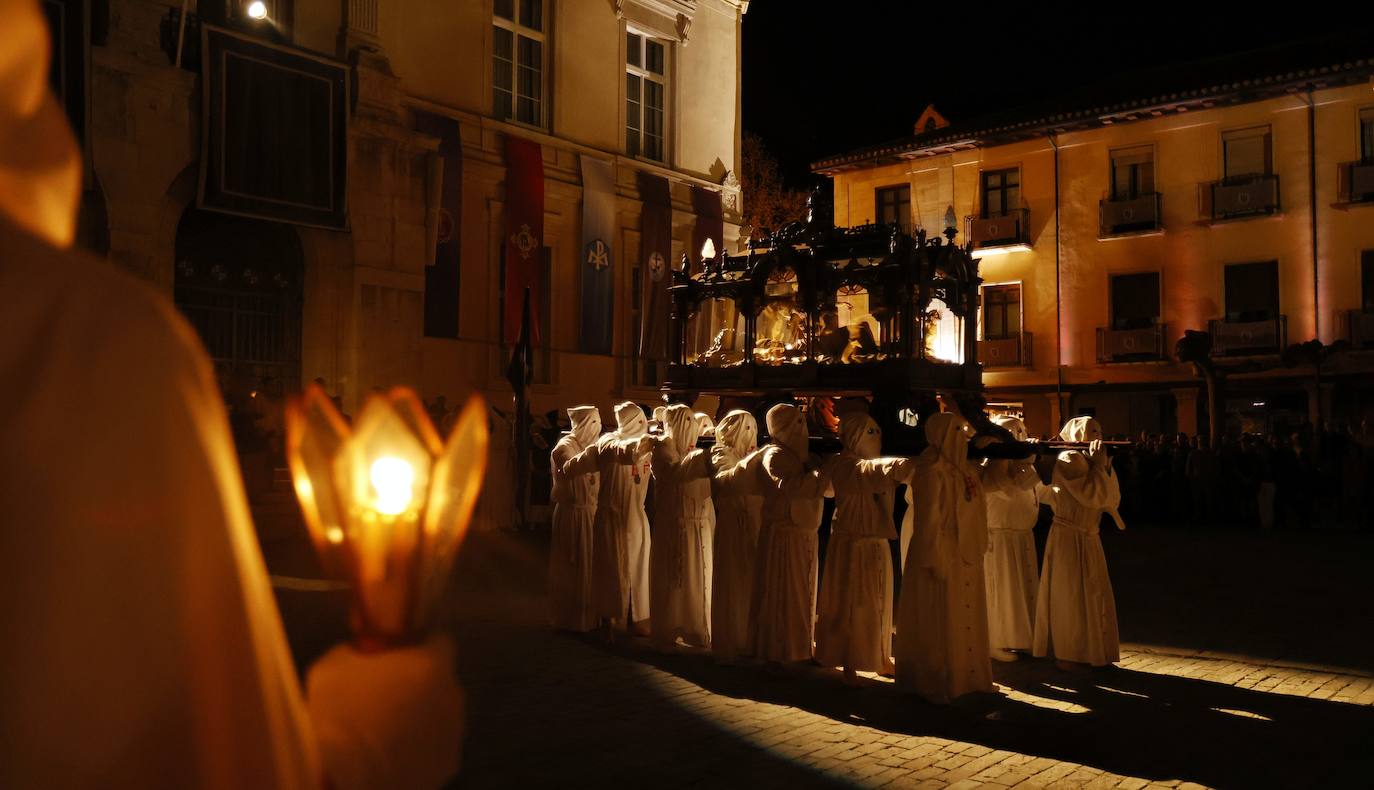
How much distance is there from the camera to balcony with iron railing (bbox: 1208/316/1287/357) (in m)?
25.5

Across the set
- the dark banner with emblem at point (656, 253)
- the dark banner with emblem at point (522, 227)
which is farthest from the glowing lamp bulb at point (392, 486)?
the dark banner with emblem at point (656, 253)

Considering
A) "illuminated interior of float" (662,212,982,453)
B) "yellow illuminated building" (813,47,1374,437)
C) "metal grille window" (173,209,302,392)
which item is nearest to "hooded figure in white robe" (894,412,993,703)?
"illuminated interior of float" (662,212,982,453)

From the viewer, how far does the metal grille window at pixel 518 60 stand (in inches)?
821

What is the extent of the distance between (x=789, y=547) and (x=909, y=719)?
5.97ft

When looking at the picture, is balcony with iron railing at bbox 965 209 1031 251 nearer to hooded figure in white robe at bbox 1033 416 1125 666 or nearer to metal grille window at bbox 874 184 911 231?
metal grille window at bbox 874 184 911 231

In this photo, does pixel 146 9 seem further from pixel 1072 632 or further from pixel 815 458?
pixel 1072 632

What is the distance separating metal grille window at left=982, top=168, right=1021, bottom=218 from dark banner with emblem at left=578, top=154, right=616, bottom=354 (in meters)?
13.0

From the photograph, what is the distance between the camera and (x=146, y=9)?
45.7 feet

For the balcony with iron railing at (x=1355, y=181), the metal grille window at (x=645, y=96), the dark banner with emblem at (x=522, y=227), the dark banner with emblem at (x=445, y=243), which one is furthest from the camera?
the balcony with iron railing at (x=1355, y=181)

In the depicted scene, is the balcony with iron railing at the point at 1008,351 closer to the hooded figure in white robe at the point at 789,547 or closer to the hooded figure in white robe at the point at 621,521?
the hooded figure in white robe at the point at 621,521

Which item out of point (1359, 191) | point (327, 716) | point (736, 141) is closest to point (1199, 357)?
point (1359, 191)

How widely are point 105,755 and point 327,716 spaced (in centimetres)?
43

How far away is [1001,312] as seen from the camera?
29.8m

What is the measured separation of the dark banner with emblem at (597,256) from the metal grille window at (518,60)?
1551 millimetres
